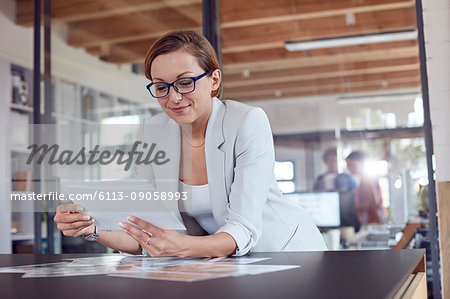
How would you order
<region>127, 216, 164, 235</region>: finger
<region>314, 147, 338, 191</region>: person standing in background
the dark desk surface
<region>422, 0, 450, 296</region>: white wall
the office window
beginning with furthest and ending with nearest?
the office window
<region>314, 147, 338, 191</region>: person standing in background
<region>422, 0, 450, 296</region>: white wall
<region>127, 216, 164, 235</region>: finger
the dark desk surface

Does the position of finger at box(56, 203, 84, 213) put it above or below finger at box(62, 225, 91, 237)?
above

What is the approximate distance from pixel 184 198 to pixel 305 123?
166 inches

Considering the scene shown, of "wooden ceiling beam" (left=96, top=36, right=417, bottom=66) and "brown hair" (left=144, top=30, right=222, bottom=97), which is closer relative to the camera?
"brown hair" (left=144, top=30, right=222, bottom=97)

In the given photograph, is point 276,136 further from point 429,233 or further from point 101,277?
point 101,277

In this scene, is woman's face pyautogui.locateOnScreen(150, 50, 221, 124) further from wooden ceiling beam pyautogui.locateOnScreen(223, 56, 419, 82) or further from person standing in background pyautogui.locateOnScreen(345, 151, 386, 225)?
person standing in background pyautogui.locateOnScreen(345, 151, 386, 225)

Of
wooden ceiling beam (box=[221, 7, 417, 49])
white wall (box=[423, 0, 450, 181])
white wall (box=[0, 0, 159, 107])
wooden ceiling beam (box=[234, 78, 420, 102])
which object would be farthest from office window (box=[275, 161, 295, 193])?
white wall (box=[423, 0, 450, 181])

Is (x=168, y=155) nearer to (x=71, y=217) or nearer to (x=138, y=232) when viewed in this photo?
(x=71, y=217)

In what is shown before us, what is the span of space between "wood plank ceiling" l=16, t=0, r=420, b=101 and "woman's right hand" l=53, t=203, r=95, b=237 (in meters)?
2.52

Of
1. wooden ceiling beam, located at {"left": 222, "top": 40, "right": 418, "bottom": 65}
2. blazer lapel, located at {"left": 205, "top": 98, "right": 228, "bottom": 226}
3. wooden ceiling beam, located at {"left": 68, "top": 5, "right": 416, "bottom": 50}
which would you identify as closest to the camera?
blazer lapel, located at {"left": 205, "top": 98, "right": 228, "bottom": 226}

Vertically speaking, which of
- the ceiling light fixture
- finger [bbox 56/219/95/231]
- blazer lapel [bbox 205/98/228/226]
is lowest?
finger [bbox 56/219/95/231]

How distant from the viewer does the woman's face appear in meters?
1.48

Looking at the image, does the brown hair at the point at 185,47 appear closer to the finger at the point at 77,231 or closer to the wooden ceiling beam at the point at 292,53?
the finger at the point at 77,231

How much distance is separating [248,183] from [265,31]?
3.22 meters

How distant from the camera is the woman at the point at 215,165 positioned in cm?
141
